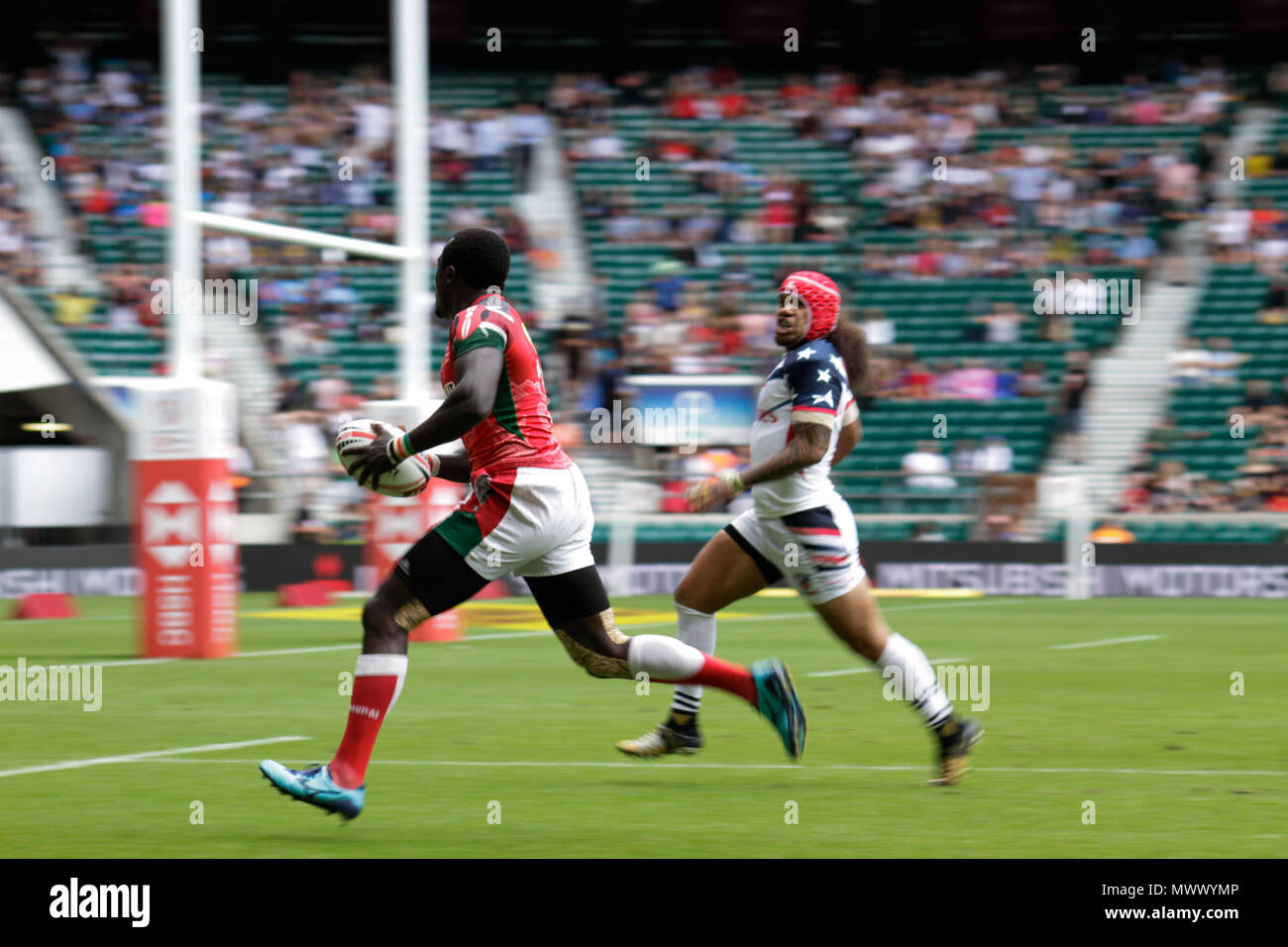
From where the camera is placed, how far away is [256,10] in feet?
114

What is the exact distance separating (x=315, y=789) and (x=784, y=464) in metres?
2.45

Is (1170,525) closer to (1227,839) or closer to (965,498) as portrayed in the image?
(965,498)

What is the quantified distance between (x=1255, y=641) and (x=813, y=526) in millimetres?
9680

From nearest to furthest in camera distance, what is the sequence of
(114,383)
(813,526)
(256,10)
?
(813,526)
(114,383)
(256,10)

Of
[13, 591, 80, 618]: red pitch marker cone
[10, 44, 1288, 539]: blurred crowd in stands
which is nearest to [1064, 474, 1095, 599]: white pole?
[10, 44, 1288, 539]: blurred crowd in stands

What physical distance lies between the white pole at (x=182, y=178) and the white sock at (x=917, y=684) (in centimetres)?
714

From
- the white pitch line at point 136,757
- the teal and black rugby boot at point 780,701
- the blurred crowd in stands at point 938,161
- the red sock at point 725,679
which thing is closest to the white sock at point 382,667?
the red sock at point 725,679

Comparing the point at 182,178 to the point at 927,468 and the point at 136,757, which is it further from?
the point at 927,468

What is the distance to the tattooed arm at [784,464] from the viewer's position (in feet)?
27.5

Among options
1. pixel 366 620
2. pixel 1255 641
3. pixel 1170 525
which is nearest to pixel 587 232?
pixel 1170 525

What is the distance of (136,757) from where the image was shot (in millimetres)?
9562

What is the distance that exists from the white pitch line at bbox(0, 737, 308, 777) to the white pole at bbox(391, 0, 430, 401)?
247 inches

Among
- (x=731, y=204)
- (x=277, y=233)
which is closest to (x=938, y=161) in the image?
(x=731, y=204)

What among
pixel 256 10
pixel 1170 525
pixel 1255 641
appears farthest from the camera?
pixel 256 10
